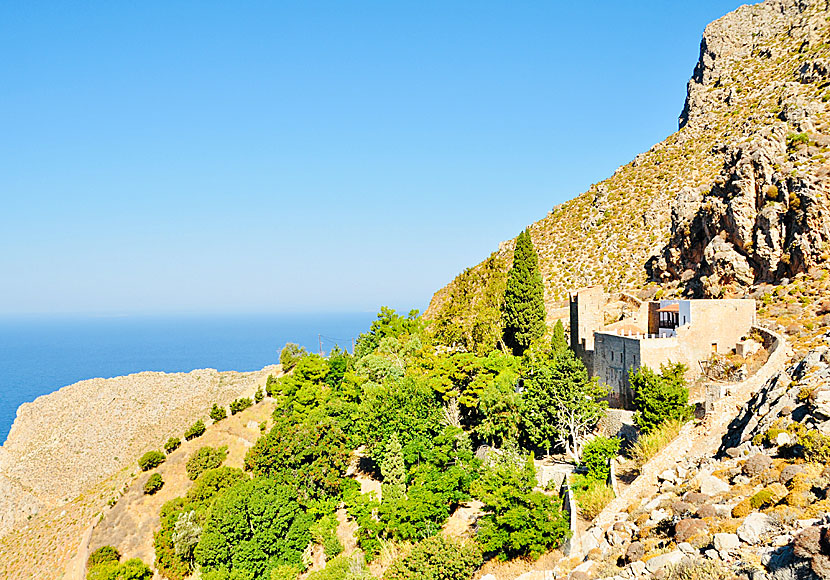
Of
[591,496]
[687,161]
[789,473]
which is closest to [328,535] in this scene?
[591,496]

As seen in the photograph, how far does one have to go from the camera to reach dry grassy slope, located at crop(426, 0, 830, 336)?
2140 inches

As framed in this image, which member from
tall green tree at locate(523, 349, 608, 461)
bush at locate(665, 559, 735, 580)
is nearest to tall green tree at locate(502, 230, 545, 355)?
tall green tree at locate(523, 349, 608, 461)

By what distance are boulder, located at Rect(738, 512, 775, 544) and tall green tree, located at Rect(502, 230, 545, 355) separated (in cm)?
2560

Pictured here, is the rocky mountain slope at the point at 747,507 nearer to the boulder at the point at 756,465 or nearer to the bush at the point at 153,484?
the boulder at the point at 756,465

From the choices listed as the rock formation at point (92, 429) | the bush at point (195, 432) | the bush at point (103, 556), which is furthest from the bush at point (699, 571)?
the rock formation at point (92, 429)

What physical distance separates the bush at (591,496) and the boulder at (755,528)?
Answer: 839 centimetres

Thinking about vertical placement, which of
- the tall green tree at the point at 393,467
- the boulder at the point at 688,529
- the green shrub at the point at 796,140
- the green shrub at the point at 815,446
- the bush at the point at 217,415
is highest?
the green shrub at the point at 796,140

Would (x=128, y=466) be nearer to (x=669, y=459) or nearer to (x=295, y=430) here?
(x=295, y=430)

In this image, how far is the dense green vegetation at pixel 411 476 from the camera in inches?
741

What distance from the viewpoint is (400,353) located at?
40.2 metres

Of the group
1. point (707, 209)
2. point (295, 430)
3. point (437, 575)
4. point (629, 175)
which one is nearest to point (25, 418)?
point (295, 430)

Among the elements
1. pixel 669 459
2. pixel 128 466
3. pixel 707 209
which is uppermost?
pixel 707 209

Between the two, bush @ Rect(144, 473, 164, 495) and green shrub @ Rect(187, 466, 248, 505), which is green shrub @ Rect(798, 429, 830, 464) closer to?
green shrub @ Rect(187, 466, 248, 505)

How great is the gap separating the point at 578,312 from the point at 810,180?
52.8 feet
